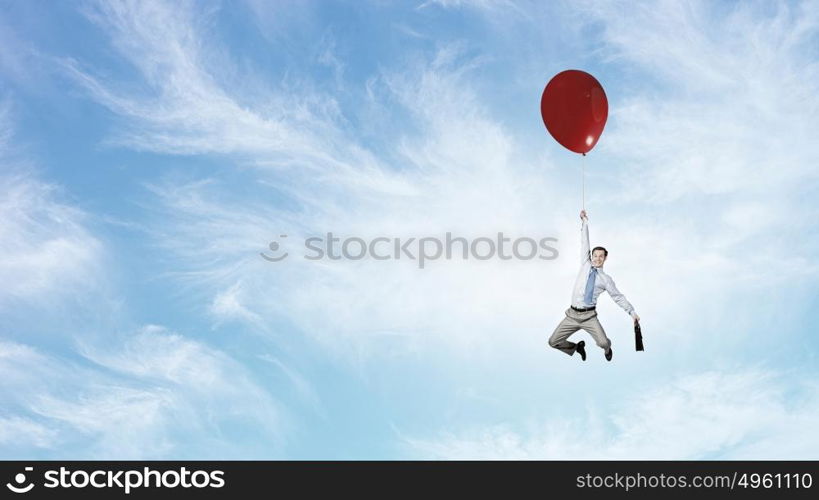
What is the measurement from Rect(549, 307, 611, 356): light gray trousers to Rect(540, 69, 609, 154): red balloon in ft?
10.6

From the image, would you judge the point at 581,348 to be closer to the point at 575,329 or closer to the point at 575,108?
the point at 575,329

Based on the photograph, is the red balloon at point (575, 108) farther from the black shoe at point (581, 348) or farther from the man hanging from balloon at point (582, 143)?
the black shoe at point (581, 348)

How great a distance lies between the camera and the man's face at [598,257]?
15703 mm

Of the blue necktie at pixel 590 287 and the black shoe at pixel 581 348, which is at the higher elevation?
the blue necktie at pixel 590 287

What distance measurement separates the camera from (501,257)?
63.1ft

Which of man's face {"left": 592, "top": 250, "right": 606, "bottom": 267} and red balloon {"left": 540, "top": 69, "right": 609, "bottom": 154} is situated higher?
red balloon {"left": 540, "top": 69, "right": 609, "bottom": 154}

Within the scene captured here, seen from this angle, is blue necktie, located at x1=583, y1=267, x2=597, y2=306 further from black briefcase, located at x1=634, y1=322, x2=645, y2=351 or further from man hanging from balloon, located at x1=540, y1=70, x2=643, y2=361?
A: black briefcase, located at x1=634, y1=322, x2=645, y2=351

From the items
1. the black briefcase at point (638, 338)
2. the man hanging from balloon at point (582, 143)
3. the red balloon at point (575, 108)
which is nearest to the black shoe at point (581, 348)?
the man hanging from balloon at point (582, 143)

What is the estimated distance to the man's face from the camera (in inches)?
618

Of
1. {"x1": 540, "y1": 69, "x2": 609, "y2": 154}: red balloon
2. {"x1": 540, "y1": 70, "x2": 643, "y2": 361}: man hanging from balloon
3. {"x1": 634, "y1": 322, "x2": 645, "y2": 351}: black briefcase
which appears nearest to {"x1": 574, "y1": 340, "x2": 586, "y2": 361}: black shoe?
{"x1": 540, "y1": 70, "x2": 643, "y2": 361}: man hanging from balloon

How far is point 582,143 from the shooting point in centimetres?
1675
